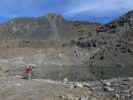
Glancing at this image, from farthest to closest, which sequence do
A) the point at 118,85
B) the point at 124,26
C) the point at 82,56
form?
the point at 124,26 < the point at 82,56 < the point at 118,85

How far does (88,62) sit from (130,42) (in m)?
19.6

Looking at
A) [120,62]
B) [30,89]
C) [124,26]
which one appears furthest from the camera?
[124,26]

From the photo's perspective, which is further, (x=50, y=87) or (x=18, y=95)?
(x=50, y=87)

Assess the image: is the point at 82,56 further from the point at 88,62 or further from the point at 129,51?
the point at 129,51

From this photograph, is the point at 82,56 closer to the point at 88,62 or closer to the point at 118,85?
the point at 88,62

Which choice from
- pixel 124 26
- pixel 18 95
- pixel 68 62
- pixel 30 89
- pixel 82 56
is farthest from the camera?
pixel 124 26

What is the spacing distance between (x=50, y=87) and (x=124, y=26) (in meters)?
132

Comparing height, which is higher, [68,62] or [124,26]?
[124,26]

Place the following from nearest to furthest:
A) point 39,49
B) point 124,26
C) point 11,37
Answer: point 39,49 → point 124,26 → point 11,37

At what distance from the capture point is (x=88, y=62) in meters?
→ 123

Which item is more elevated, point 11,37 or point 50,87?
point 11,37

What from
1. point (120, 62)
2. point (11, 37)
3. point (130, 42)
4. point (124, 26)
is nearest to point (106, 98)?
point (120, 62)

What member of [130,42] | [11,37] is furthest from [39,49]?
[11,37]

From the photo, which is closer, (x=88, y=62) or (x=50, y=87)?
(x=50, y=87)
